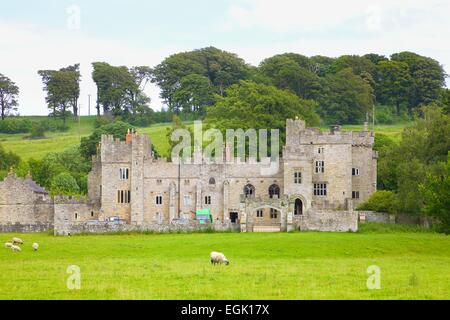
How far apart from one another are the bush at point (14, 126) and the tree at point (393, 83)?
166 ft

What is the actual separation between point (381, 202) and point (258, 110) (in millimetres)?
23285

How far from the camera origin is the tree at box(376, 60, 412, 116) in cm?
14125

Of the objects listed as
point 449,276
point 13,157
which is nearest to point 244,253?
point 449,276

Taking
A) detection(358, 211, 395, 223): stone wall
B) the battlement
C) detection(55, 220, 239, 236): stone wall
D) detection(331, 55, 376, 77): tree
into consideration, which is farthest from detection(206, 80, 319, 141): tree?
detection(331, 55, 376, 77): tree

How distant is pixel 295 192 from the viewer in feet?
270

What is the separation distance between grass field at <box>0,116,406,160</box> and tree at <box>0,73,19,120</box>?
9.92 meters

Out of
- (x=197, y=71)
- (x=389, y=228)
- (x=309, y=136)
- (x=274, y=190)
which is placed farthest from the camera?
(x=197, y=71)

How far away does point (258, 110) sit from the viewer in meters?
100

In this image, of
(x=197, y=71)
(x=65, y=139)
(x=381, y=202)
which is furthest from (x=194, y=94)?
(x=381, y=202)

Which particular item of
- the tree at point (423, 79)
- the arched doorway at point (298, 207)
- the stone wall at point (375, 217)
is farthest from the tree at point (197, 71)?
the stone wall at point (375, 217)

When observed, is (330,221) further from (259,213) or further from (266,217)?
(259,213)

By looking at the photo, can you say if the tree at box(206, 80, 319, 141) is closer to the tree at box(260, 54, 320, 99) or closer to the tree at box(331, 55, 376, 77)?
the tree at box(260, 54, 320, 99)
